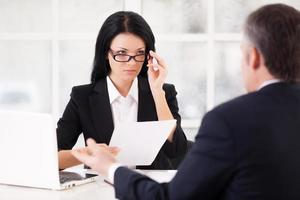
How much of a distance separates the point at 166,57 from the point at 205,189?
2556 millimetres

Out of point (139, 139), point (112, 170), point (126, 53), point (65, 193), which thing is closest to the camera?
point (112, 170)

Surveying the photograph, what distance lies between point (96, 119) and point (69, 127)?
0.15 m

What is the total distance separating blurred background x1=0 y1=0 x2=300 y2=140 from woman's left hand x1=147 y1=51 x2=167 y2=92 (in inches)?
43.5

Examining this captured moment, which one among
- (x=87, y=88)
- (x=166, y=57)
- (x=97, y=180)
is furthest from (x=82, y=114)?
(x=166, y=57)

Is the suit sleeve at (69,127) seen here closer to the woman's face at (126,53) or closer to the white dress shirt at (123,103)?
the white dress shirt at (123,103)

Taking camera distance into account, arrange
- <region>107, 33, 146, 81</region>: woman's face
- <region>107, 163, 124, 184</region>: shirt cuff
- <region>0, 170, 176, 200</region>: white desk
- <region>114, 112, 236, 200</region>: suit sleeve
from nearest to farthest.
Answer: <region>114, 112, 236, 200</region>: suit sleeve < <region>107, 163, 124, 184</region>: shirt cuff < <region>0, 170, 176, 200</region>: white desk < <region>107, 33, 146, 81</region>: woman's face

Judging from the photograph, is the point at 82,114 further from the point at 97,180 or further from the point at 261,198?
the point at 261,198

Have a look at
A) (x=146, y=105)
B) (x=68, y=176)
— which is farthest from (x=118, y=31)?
(x=68, y=176)

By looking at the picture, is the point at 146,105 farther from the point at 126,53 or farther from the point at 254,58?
the point at 254,58

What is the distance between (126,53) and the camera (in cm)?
248

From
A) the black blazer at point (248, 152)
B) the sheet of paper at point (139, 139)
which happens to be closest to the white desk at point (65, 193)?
the sheet of paper at point (139, 139)

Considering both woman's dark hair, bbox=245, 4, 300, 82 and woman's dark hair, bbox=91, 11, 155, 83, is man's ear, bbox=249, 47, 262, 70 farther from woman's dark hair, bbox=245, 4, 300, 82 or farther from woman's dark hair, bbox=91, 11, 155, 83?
woman's dark hair, bbox=91, 11, 155, 83

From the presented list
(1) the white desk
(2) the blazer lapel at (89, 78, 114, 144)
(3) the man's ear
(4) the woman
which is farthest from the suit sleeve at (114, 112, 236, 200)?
(2) the blazer lapel at (89, 78, 114, 144)

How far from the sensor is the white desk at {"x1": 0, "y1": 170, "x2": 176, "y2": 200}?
184 cm
